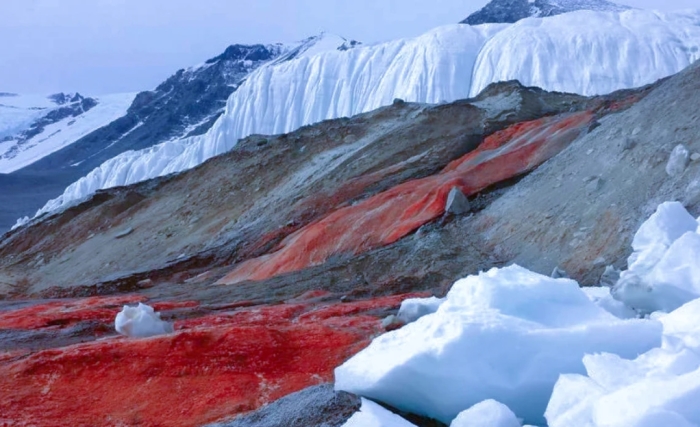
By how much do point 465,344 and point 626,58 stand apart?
1747 inches

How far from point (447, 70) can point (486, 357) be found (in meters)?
48.2

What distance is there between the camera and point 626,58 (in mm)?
44781

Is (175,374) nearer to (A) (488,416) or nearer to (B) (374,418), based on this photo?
(B) (374,418)

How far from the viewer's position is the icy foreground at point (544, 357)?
140 inches

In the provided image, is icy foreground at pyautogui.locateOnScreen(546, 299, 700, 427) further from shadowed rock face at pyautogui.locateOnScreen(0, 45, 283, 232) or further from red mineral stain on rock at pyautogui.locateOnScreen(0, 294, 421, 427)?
shadowed rock face at pyautogui.locateOnScreen(0, 45, 283, 232)

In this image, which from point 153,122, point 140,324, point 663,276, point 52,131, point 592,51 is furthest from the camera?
point 52,131

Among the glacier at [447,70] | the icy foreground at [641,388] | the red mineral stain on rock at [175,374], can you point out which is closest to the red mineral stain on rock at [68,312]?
the red mineral stain on rock at [175,374]

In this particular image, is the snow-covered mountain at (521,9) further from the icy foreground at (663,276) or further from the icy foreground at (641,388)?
the icy foreground at (641,388)

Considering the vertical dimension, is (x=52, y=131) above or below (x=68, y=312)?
below

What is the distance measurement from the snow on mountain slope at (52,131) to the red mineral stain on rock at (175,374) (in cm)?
10536

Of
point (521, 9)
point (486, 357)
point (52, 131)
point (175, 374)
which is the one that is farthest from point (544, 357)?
point (52, 131)

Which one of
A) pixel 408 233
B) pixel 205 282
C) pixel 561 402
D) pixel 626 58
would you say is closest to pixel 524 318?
pixel 561 402

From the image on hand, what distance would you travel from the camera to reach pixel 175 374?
6.05 metres

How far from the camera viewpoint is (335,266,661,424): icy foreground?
4238mm
